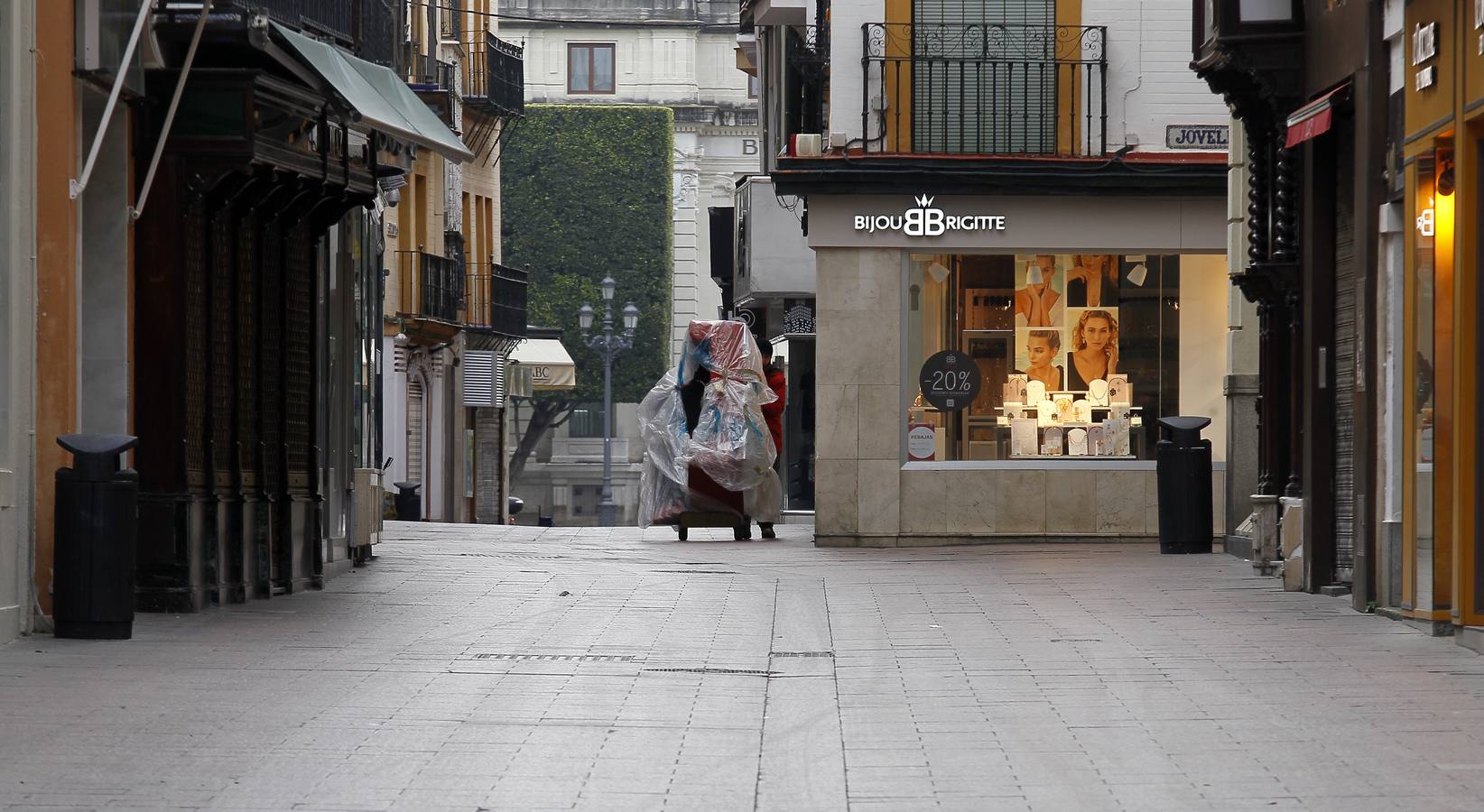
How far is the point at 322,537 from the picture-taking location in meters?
17.7

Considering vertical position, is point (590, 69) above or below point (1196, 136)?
above

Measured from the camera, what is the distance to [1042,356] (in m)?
23.7

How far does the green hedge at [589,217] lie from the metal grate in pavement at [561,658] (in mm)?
60286

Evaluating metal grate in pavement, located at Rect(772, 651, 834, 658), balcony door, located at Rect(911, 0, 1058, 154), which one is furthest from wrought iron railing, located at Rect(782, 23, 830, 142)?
metal grate in pavement, located at Rect(772, 651, 834, 658)

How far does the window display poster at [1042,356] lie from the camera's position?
23719mm

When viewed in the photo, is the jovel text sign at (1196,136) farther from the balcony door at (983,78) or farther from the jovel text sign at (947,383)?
the jovel text sign at (947,383)

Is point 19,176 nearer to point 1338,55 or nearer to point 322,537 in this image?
point 322,537

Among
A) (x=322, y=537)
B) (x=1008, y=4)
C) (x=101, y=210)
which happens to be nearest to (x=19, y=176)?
(x=101, y=210)

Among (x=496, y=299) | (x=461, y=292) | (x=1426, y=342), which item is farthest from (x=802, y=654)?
(x=496, y=299)

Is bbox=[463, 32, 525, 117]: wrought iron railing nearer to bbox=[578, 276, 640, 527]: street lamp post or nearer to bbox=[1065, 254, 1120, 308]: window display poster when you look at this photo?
bbox=[578, 276, 640, 527]: street lamp post

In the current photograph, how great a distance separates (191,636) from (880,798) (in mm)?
6141

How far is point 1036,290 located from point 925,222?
1368 millimetres

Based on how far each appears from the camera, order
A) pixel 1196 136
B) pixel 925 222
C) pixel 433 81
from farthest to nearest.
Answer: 1. pixel 433 81
2. pixel 1196 136
3. pixel 925 222

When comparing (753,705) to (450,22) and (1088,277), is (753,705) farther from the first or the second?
(450,22)
